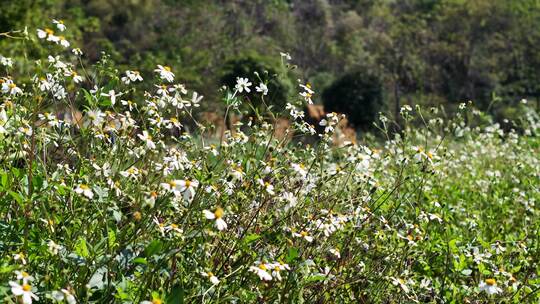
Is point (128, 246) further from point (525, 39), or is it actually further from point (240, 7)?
point (240, 7)

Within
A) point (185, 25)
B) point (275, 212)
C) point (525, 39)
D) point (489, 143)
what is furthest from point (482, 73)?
point (275, 212)

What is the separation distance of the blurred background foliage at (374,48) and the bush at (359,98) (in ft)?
0.13

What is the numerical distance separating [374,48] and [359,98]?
652 cm

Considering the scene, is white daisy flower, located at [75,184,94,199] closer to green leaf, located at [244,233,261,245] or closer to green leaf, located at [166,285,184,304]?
green leaf, located at [166,285,184,304]

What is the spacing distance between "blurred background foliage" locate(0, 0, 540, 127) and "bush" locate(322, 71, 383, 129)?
39mm

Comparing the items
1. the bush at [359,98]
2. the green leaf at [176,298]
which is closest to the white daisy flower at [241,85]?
the green leaf at [176,298]

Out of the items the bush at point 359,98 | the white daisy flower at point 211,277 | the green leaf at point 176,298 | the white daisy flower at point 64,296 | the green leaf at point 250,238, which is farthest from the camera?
the bush at point 359,98

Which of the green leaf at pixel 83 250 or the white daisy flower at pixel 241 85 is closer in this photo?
the green leaf at pixel 83 250

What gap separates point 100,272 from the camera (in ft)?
5.74

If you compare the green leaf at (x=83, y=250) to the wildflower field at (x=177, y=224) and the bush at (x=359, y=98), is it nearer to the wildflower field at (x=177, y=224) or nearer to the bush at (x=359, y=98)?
the wildflower field at (x=177, y=224)

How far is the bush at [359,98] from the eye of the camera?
15617mm

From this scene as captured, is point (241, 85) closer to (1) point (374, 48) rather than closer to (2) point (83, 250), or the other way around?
(2) point (83, 250)

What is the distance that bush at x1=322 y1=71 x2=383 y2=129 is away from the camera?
1562 cm

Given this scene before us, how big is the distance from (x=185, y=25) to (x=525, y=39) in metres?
10.2
